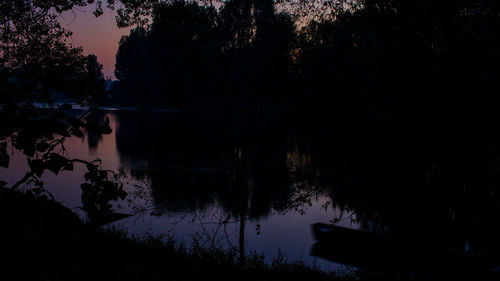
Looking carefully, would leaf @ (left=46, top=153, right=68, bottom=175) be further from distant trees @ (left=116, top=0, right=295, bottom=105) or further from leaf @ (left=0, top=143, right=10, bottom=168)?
distant trees @ (left=116, top=0, right=295, bottom=105)

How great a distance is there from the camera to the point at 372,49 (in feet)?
29.4

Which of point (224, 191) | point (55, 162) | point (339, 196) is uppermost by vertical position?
point (55, 162)

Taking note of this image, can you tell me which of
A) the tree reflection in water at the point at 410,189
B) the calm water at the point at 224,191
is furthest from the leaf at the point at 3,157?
the calm water at the point at 224,191

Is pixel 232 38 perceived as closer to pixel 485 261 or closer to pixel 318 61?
pixel 318 61

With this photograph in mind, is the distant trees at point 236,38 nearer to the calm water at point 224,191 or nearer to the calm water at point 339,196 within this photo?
the calm water at point 339,196

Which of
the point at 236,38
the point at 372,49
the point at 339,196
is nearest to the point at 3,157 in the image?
the point at 372,49

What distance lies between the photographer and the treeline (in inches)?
292

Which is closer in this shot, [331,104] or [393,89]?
[393,89]

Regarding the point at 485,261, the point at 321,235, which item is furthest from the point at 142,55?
the point at 485,261

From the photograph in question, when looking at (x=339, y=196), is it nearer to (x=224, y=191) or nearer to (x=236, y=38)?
(x=236, y=38)

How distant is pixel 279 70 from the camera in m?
14.0

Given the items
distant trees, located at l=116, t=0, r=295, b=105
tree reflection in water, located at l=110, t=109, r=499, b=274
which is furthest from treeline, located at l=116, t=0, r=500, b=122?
tree reflection in water, located at l=110, t=109, r=499, b=274

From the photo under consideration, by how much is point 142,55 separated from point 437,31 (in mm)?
83682

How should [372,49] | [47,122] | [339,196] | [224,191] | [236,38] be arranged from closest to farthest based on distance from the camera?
[47,122] < [372,49] < [339,196] < [236,38] < [224,191]
